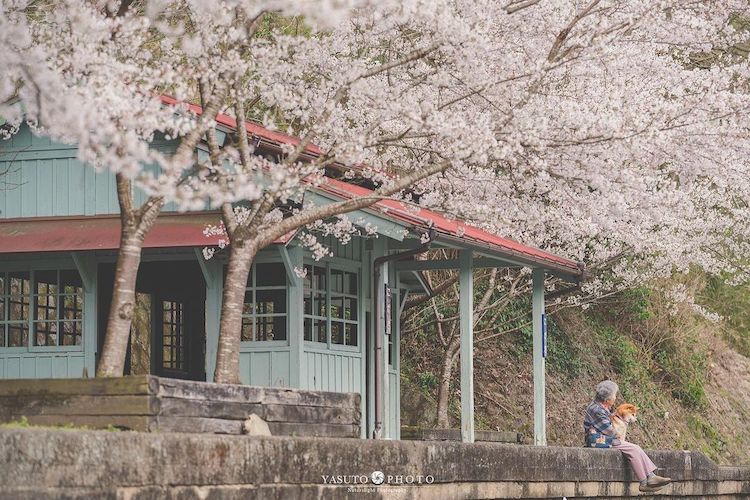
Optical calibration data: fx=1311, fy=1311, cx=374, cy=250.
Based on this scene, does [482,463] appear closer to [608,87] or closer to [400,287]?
[608,87]

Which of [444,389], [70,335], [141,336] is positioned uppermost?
[141,336]

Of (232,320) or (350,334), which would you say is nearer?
(232,320)

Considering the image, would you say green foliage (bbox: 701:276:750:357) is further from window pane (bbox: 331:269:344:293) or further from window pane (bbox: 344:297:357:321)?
window pane (bbox: 331:269:344:293)

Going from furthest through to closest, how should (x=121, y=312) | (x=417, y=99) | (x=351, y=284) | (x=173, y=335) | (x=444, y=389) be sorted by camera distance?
(x=444, y=389) → (x=173, y=335) → (x=351, y=284) → (x=417, y=99) → (x=121, y=312)

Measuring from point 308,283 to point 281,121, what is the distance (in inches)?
251

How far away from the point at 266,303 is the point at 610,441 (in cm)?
439

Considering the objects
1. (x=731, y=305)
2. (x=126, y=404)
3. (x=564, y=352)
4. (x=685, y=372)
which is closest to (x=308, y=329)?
(x=126, y=404)

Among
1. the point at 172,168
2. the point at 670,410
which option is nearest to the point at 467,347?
the point at 172,168

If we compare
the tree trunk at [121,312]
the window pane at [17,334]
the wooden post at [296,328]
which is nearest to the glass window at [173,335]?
the window pane at [17,334]

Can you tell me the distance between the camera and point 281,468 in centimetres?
983

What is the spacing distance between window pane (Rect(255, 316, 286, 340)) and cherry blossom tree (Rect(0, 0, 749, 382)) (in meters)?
1.37

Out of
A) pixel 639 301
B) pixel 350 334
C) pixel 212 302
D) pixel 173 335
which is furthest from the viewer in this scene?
pixel 639 301

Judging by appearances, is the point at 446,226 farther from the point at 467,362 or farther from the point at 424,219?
the point at 467,362

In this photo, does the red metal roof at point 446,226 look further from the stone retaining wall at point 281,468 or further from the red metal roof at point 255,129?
the stone retaining wall at point 281,468
